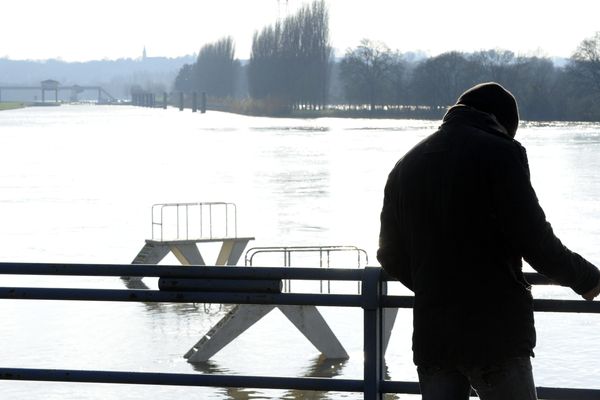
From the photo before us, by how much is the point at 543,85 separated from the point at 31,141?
7297 cm

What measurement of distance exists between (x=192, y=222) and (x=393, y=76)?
471ft

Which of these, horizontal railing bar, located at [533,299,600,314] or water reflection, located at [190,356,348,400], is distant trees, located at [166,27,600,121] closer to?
water reflection, located at [190,356,348,400]

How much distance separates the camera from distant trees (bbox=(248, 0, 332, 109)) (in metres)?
172

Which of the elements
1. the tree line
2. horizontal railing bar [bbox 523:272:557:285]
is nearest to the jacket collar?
horizontal railing bar [bbox 523:272:557:285]

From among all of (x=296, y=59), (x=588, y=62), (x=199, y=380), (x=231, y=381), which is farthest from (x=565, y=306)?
(x=296, y=59)

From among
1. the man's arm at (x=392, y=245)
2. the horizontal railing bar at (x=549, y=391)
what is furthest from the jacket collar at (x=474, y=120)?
the horizontal railing bar at (x=549, y=391)

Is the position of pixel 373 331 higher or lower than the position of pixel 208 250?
higher

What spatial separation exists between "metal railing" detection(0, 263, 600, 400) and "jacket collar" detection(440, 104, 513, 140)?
2.28 feet

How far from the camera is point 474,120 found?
419cm

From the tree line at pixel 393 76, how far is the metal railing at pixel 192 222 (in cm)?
11621

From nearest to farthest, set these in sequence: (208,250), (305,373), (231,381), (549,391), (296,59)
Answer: (549,391) → (231,381) → (305,373) → (208,250) → (296,59)

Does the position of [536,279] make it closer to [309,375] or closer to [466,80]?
[309,375]

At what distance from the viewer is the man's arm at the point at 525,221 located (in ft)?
13.2

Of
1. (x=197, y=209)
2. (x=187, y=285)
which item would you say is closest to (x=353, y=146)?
(x=197, y=209)
